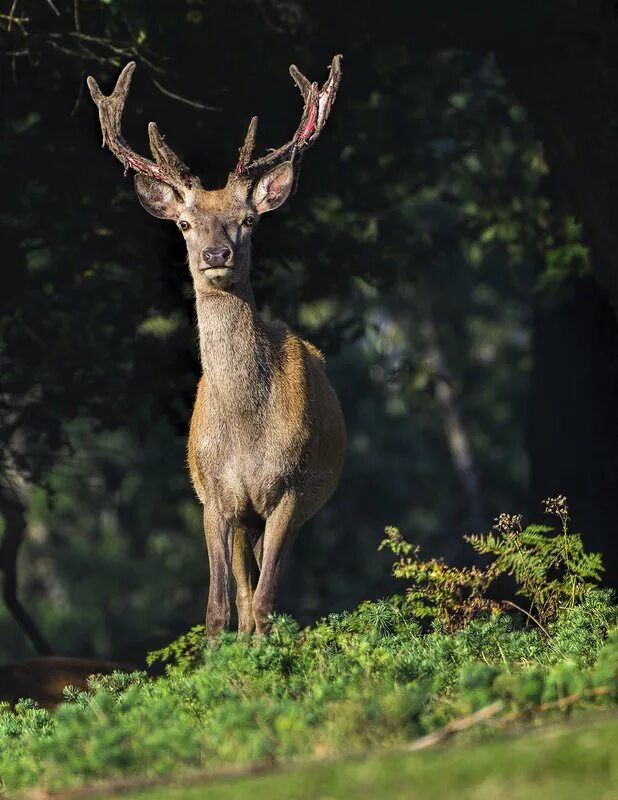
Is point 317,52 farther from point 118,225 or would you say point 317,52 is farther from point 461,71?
point 461,71

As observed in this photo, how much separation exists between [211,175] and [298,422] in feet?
15.7

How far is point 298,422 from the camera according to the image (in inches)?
414

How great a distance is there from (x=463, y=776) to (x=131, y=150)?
20.8 feet

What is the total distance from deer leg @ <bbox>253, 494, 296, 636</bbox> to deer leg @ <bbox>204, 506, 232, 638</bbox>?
19 cm

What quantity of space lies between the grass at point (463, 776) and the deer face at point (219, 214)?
4.74 meters

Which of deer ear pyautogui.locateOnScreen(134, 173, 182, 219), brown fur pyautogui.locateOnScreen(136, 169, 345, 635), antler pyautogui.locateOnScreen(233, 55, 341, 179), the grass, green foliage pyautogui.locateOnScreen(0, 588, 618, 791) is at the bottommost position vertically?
the grass

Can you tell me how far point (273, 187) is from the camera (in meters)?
10.9

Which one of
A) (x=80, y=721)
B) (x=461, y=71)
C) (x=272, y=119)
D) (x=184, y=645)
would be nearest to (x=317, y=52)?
(x=272, y=119)

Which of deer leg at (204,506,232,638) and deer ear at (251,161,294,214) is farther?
deer ear at (251,161,294,214)

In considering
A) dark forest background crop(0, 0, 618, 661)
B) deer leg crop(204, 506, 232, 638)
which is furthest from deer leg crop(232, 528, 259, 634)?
dark forest background crop(0, 0, 618, 661)

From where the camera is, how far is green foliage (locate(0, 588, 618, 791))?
6484mm

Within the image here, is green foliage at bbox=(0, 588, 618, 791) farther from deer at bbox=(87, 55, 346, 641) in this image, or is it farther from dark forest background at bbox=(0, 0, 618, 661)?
dark forest background at bbox=(0, 0, 618, 661)

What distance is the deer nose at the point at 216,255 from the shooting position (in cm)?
1023

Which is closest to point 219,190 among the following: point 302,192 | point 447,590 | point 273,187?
point 273,187
